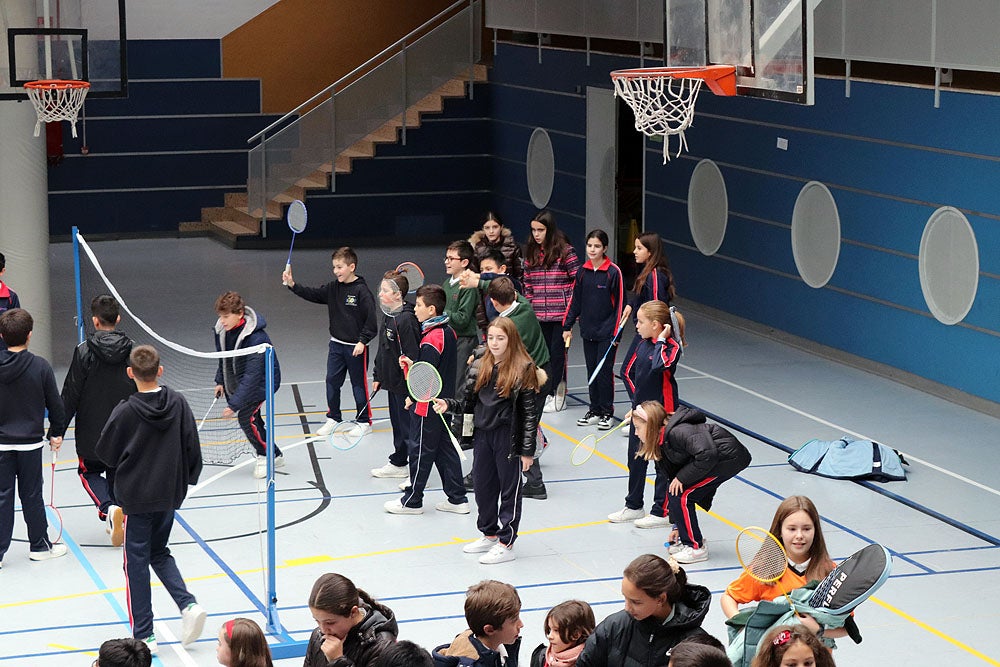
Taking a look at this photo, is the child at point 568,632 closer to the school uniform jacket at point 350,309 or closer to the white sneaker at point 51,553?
the white sneaker at point 51,553

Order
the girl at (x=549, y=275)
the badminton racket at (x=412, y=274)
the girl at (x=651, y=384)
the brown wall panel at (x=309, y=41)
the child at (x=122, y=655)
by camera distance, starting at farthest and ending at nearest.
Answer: the brown wall panel at (x=309, y=41) < the girl at (x=549, y=275) < the badminton racket at (x=412, y=274) < the girl at (x=651, y=384) < the child at (x=122, y=655)

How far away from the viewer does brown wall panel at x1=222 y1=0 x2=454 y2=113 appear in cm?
2850

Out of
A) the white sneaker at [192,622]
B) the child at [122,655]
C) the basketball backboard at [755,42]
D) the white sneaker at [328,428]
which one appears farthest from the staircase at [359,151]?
the child at [122,655]

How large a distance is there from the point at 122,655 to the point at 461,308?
7221 mm

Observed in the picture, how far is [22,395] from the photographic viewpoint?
33.0 ft

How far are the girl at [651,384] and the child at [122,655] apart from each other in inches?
225

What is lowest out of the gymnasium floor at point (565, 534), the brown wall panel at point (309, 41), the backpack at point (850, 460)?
the gymnasium floor at point (565, 534)

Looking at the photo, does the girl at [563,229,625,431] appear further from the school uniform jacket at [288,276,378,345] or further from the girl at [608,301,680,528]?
the girl at [608,301,680,528]

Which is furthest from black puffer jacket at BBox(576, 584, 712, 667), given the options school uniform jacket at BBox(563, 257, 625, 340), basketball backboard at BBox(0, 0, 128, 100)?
basketball backboard at BBox(0, 0, 128, 100)

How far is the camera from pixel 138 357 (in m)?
8.59

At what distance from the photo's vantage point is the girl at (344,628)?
6027 mm

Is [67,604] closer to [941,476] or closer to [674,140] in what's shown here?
[941,476]

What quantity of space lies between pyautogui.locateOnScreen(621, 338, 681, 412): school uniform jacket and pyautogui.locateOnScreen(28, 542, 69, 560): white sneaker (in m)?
4.50

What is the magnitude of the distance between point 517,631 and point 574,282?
8428 millimetres
